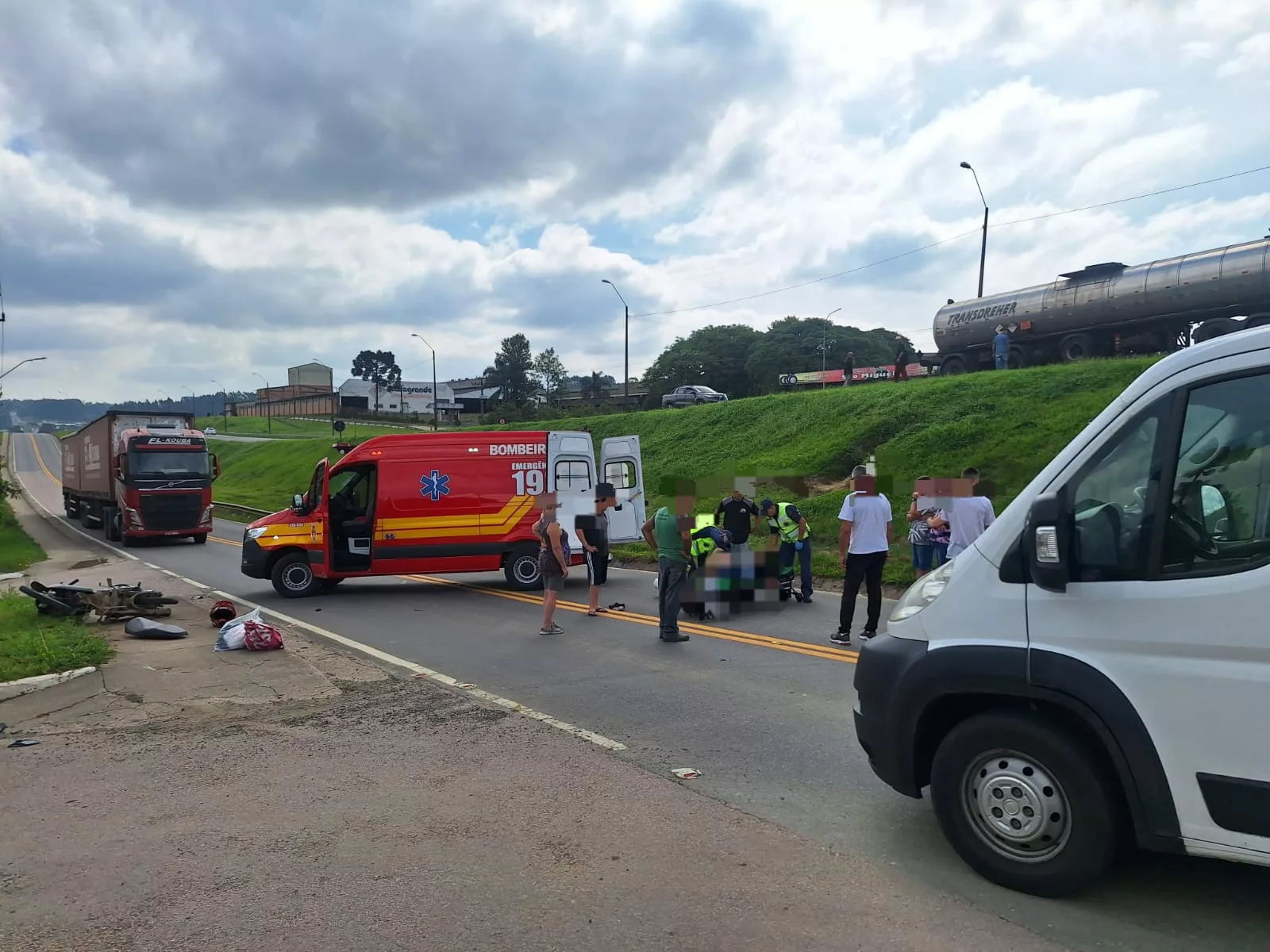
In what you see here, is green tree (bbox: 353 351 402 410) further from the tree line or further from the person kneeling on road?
the person kneeling on road

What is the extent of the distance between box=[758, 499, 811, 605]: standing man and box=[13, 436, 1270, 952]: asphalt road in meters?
0.46

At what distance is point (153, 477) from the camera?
25.2m

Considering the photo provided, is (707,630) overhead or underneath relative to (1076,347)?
underneath

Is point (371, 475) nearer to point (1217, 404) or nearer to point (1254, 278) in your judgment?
point (1217, 404)

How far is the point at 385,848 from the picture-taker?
4312 mm

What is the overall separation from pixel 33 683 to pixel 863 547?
23.6ft

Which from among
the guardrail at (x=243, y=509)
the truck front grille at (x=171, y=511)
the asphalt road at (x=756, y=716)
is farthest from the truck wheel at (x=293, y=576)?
the guardrail at (x=243, y=509)

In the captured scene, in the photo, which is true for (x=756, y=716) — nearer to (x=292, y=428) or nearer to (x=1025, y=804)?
(x=1025, y=804)

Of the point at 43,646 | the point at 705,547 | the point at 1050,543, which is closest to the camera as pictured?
the point at 1050,543

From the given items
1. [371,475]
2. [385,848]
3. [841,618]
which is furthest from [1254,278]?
[385,848]

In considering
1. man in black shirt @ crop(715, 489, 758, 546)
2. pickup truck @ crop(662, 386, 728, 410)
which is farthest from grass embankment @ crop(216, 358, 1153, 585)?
pickup truck @ crop(662, 386, 728, 410)

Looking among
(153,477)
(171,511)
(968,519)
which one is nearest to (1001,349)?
(968,519)

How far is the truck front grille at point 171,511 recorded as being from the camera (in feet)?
81.8

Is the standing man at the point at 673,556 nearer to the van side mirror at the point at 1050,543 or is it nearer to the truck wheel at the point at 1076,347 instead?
the van side mirror at the point at 1050,543
